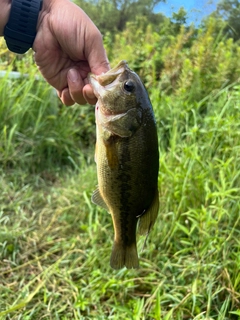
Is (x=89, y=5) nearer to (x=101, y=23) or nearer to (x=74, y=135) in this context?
(x=101, y=23)

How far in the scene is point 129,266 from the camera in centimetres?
165

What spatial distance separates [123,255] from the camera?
1.67 meters

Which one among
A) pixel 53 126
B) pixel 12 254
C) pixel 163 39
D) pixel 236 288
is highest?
pixel 163 39

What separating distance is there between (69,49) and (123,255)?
37.0 inches

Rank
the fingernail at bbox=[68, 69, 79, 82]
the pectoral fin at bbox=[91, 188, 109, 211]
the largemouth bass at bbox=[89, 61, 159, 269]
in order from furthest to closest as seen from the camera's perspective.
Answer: the fingernail at bbox=[68, 69, 79, 82]
the pectoral fin at bbox=[91, 188, 109, 211]
the largemouth bass at bbox=[89, 61, 159, 269]

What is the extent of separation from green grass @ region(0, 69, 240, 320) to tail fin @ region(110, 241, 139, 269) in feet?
1.27

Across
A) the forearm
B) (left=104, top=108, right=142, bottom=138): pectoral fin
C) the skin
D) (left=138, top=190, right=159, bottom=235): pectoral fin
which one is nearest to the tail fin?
(left=138, top=190, right=159, bottom=235): pectoral fin

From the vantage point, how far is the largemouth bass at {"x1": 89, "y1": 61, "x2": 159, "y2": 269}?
1.42m

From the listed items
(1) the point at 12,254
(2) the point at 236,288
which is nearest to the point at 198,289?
(2) the point at 236,288

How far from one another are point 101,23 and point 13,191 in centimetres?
253

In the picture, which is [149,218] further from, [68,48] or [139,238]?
[139,238]

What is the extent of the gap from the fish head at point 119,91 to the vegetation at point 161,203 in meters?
0.99

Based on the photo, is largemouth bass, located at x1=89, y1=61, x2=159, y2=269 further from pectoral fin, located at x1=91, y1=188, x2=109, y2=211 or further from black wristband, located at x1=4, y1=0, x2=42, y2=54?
black wristband, located at x1=4, y1=0, x2=42, y2=54

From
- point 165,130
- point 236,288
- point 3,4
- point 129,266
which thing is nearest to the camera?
point 129,266
